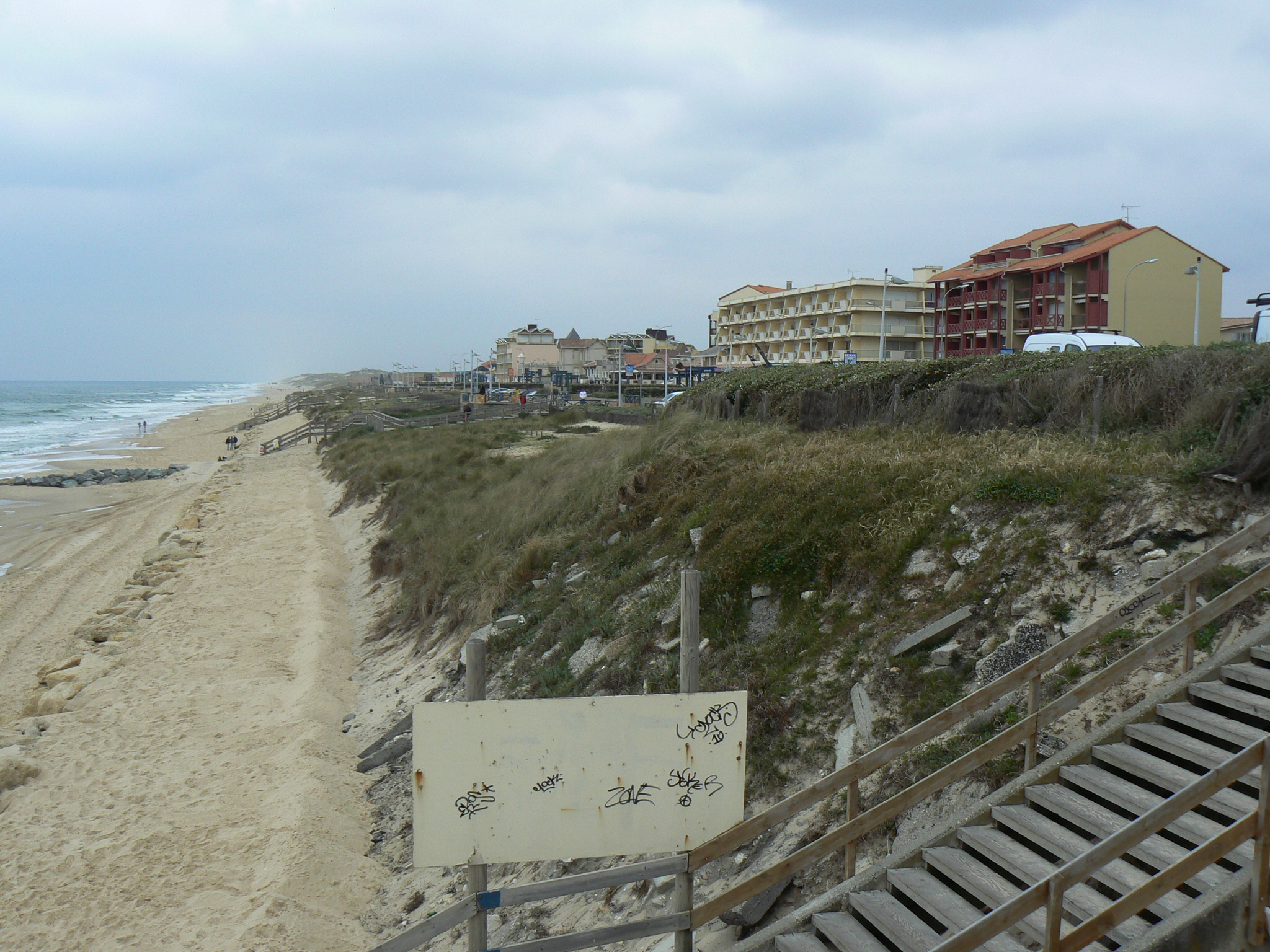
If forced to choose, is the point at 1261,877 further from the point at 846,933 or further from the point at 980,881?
the point at 846,933

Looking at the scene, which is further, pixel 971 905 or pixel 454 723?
pixel 971 905

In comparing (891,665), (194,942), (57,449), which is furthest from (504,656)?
(57,449)

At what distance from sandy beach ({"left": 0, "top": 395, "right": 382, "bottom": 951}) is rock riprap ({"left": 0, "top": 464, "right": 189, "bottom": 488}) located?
69.1 ft

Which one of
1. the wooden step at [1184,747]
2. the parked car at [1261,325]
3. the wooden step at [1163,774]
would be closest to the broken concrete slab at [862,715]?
the wooden step at [1163,774]

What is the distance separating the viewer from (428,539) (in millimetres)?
19484

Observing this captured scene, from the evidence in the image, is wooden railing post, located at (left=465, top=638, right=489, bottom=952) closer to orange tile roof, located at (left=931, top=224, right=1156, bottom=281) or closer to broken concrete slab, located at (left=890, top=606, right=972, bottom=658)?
broken concrete slab, located at (left=890, top=606, right=972, bottom=658)

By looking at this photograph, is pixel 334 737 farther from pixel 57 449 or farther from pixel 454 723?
pixel 57 449

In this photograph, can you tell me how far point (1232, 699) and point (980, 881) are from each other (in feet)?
6.88

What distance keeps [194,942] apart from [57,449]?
69.5 m

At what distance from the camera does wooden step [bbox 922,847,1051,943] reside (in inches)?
186

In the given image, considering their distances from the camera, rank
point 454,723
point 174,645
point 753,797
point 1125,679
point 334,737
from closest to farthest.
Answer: point 454,723
point 1125,679
point 753,797
point 334,737
point 174,645

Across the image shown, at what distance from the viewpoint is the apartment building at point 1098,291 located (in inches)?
1673

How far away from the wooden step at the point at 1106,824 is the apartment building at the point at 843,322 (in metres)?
56.4

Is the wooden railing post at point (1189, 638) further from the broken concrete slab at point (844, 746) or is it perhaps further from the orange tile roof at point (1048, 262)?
the orange tile roof at point (1048, 262)
